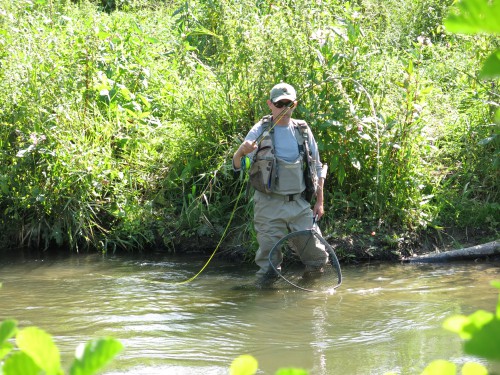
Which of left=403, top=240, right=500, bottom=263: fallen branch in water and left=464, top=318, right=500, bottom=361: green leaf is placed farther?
left=403, top=240, right=500, bottom=263: fallen branch in water

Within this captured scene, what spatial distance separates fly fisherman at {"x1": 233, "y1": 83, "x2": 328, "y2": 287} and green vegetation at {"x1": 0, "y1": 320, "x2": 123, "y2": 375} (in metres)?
5.32

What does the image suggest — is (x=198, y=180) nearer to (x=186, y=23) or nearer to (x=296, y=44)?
(x=296, y=44)

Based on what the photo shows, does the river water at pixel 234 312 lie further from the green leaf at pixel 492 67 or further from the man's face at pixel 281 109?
the green leaf at pixel 492 67

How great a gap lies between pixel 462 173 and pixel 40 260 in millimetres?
4493

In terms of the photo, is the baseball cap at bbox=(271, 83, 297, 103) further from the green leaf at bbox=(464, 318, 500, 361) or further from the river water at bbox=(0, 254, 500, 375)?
the green leaf at bbox=(464, 318, 500, 361)

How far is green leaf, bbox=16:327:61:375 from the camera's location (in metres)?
0.74

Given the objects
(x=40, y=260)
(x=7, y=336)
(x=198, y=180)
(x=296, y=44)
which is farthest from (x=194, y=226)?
(x=7, y=336)

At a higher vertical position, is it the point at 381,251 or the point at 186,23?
the point at 186,23

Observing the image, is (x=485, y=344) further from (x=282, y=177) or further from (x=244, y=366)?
(x=282, y=177)

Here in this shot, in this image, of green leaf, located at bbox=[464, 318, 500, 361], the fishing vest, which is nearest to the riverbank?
the fishing vest

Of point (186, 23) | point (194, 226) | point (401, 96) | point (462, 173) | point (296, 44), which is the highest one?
point (186, 23)

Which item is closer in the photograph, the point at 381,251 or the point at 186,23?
the point at 381,251

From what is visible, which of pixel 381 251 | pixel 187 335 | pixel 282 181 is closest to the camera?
pixel 187 335

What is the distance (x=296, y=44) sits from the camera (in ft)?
25.0
